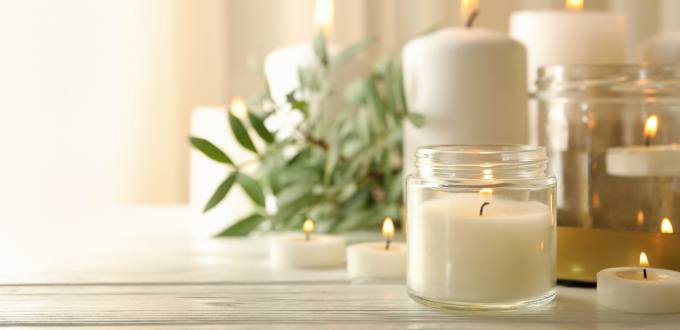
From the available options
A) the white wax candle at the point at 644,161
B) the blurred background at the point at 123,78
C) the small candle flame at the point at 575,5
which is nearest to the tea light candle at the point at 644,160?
the white wax candle at the point at 644,161

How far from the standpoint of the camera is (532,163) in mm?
591

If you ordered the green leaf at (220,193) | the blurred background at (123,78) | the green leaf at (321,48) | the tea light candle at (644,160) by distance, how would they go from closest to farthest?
the tea light candle at (644,160) < the green leaf at (220,193) < the green leaf at (321,48) < the blurred background at (123,78)

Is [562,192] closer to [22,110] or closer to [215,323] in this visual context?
[215,323]

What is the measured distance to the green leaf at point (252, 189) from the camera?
82 cm

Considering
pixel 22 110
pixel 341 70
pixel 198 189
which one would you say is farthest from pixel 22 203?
pixel 341 70

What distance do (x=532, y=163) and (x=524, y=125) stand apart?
0.72ft

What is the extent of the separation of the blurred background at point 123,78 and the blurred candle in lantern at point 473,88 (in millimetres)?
746

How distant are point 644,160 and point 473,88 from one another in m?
0.18

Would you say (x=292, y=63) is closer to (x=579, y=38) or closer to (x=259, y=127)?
(x=259, y=127)

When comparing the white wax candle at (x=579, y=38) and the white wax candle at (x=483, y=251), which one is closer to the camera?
the white wax candle at (x=483, y=251)

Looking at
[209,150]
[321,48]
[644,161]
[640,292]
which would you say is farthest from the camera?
[321,48]

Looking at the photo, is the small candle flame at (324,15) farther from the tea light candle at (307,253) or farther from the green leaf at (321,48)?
the tea light candle at (307,253)

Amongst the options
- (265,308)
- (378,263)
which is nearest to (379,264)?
(378,263)

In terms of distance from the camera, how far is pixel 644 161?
66 cm
